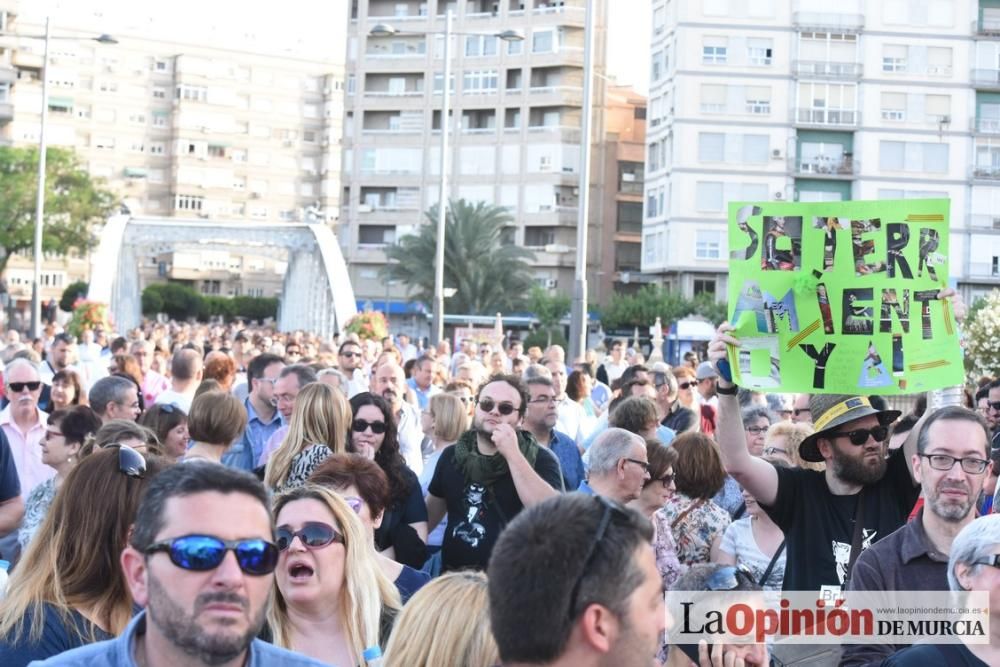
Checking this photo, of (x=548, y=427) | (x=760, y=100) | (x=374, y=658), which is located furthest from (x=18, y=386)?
(x=760, y=100)

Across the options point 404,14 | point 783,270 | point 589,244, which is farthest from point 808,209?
point 404,14

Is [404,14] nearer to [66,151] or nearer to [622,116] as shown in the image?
[622,116]

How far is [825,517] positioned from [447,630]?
2.32m

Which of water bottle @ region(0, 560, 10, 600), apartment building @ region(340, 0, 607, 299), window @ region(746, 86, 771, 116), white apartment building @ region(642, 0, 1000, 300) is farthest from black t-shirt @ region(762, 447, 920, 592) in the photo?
apartment building @ region(340, 0, 607, 299)

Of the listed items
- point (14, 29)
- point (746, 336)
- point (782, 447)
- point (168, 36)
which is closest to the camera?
point (746, 336)

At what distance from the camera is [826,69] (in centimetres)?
7050

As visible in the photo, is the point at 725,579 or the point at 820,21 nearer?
the point at 725,579

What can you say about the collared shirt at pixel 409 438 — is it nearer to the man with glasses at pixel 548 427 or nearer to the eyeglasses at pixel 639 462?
the man with glasses at pixel 548 427

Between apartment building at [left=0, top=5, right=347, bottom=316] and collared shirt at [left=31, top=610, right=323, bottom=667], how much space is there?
3973 inches

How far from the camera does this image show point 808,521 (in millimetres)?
6098

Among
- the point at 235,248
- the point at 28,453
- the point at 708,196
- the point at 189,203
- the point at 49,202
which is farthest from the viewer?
the point at 189,203

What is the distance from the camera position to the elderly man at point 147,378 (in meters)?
14.4

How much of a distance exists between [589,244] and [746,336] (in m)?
78.1

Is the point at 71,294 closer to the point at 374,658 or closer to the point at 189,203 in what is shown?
the point at 189,203
